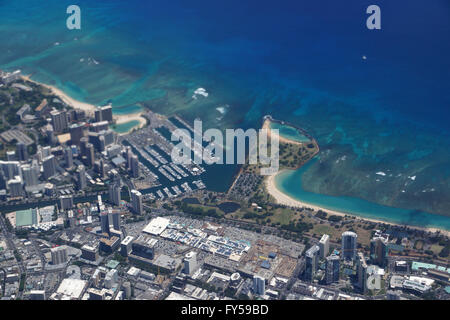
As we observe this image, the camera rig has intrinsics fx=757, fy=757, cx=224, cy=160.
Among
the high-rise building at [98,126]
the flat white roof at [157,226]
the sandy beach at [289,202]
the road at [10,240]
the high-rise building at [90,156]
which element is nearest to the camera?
the road at [10,240]

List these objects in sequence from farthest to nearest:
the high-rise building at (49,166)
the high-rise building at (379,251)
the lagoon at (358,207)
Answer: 1. the high-rise building at (49,166)
2. the lagoon at (358,207)
3. the high-rise building at (379,251)

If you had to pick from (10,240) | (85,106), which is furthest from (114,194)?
(85,106)

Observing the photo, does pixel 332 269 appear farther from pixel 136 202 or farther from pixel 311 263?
pixel 136 202

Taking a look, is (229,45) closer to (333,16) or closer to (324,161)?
(333,16)

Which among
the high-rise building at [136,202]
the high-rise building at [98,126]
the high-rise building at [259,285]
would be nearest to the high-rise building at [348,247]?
the high-rise building at [259,285]

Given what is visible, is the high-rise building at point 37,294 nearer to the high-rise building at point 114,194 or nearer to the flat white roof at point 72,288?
the flat white roof at point 72,288

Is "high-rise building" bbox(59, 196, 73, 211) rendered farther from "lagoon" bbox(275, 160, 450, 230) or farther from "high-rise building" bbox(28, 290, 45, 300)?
"lagoon" bbox(275, 160, 450, 230)

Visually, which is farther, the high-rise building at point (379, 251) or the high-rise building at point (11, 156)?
the high-rise building at point (11, 156)
